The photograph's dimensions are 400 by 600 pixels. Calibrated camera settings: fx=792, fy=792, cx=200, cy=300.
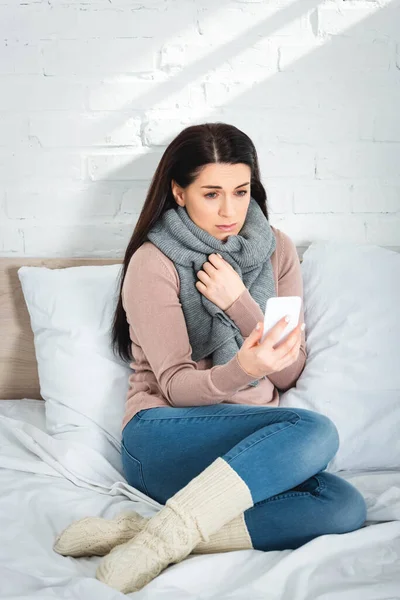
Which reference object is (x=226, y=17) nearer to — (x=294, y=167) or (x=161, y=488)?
(x=294, y=167)

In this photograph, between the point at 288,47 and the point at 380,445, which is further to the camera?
the point at 288,47

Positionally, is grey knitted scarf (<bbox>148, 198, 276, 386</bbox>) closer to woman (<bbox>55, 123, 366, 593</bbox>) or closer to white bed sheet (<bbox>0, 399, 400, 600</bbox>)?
woman (<bbox>55, 123, 366, 593</bbox>)

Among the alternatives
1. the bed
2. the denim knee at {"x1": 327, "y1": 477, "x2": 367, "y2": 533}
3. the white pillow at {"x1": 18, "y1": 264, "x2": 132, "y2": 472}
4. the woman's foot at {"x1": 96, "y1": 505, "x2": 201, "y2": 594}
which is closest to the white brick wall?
the white pillow at {"x1": 18, "y1": 264, "x2": 132, "y2": 472}

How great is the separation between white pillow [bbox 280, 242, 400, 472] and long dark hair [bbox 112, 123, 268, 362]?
35 cm

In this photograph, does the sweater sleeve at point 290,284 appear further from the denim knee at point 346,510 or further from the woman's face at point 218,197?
the denim knee at point 346,510

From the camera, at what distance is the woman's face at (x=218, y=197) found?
64.5 inches

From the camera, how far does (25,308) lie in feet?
6.85

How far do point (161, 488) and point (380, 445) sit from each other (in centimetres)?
49

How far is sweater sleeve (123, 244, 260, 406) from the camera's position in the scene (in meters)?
1.50

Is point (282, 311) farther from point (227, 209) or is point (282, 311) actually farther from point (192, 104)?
point (192, 104)

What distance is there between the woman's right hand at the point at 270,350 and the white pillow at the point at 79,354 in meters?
0.51

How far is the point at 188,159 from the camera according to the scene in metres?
1.65

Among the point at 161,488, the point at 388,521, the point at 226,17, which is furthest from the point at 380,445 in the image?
the point at 226,17

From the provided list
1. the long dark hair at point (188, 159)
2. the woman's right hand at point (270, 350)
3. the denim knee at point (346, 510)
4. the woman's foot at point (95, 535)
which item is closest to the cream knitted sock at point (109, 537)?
the woman's foot at point (95, 535)
